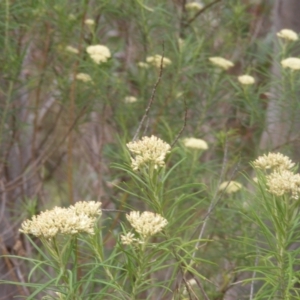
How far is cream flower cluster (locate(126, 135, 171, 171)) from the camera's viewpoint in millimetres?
878

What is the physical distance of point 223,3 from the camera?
8.16ft

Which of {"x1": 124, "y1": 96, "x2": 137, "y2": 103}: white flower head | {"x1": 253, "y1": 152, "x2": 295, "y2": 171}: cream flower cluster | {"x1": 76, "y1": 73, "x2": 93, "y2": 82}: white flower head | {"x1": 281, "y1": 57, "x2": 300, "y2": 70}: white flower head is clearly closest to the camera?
{"x1": 253, "y1": 152, "x2": 295, "y2": 171}: cream flower cluster

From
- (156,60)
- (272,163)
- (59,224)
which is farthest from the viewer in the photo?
(156,60)

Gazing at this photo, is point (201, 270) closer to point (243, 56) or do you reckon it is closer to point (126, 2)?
point (126, 2)

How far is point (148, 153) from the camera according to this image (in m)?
0.88

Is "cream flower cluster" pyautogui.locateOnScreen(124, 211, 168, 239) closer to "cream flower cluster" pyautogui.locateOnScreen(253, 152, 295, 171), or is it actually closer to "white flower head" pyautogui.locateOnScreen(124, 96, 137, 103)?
"cream flower cluster" pyautogui.locateOnScreen(253, 152, 295, 171)

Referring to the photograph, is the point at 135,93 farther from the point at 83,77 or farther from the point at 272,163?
the point at 272,163

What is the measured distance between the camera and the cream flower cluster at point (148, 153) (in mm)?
878

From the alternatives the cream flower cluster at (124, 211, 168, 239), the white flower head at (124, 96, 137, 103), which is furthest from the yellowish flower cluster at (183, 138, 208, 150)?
the cream flower cluster at (124, 211, 168, 239)

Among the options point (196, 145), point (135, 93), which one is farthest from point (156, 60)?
point (135, 93)

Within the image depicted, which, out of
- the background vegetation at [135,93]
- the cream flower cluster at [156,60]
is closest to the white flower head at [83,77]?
the background vegetation at [135,93]

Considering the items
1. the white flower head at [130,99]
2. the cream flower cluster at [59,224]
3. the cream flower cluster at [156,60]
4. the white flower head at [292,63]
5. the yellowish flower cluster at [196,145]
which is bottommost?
the cream flower cluster at [59,224]

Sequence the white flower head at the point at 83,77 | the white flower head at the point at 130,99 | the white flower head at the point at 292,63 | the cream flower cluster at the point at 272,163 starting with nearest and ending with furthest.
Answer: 1. the cream flower cluster at the point at 272,163
2. the white flower head at the point at 292,63
3. the white flower head at the point at 83,77
4. the white flower head at the point at 130,99

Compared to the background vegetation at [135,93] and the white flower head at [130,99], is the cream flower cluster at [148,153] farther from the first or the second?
the white flower head at [130,99]
